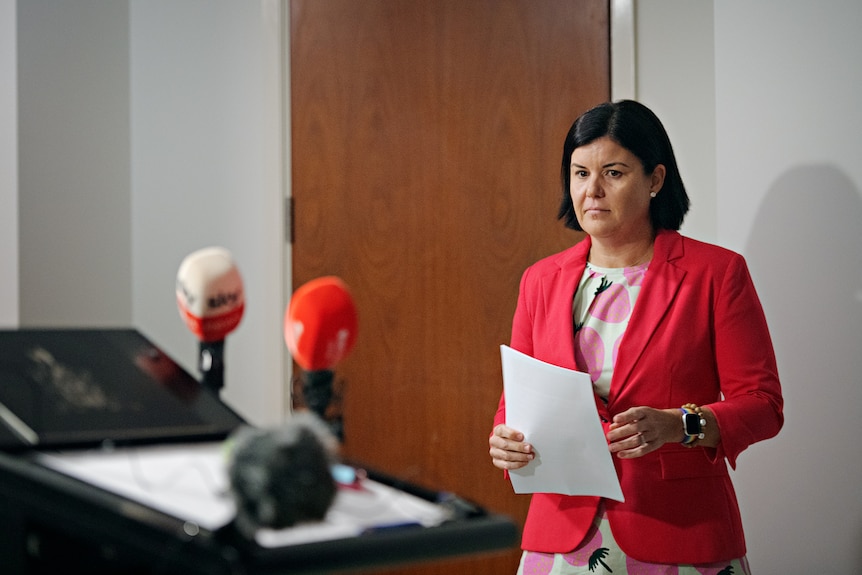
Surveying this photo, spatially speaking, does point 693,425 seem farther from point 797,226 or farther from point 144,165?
point 144,165

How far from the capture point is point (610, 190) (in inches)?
68.1

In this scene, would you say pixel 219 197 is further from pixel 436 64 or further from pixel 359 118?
pixel 436 64

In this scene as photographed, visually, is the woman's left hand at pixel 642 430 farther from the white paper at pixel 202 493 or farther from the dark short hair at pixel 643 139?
the white paper at pixel 202 493

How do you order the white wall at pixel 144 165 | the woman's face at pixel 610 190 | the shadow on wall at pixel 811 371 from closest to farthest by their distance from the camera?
the woman's face at pixel 610 190 < the shadow on wall at pixel 811 371 < the white wall at pixel 144 165

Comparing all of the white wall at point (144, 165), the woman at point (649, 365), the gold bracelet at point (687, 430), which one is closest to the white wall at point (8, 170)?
the white wall at point (144, 165)

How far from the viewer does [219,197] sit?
2979mm

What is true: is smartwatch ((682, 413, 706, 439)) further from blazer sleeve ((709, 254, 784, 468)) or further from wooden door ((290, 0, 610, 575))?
wooden door ((290, 0, 610, 575))

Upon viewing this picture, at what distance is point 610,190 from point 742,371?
0.41 meters

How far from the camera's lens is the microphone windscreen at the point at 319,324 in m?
0.95

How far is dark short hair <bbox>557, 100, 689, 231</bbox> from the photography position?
1.73m

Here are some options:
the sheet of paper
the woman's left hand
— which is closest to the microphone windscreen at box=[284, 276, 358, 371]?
the sheet of paper

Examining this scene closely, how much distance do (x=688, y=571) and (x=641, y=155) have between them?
0.76m

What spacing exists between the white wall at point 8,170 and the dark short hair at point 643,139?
67.2 inches

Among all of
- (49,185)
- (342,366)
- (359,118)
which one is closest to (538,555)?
(342,366)
